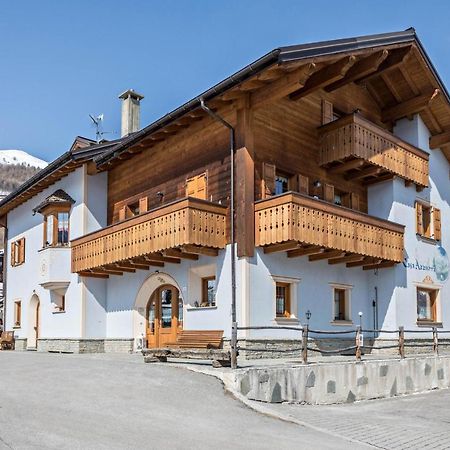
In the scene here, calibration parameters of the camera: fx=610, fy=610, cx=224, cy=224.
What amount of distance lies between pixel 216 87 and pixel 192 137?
2.62 metres

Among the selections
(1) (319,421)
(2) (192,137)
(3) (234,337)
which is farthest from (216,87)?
(1) (319,421)

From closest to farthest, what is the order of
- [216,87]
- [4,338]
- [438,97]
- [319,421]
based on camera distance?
[319,421]
[216,87]
[438,97]
[4,338]

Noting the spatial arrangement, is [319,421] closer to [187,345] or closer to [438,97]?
[187,345]

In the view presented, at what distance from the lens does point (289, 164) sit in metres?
16.5

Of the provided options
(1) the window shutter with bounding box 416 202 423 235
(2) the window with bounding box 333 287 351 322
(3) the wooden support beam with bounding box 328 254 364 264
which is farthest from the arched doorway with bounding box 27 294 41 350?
(1) the window shutter with bounding box 416 202 423 235

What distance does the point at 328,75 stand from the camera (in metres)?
15.8

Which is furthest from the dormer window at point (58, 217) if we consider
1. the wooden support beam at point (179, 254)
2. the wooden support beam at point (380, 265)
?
the wooden support beam at point (380, 265)

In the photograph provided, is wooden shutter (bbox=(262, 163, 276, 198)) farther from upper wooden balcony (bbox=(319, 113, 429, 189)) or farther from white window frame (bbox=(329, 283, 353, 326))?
white window frame (bbox=(329, 283, 353, 326))

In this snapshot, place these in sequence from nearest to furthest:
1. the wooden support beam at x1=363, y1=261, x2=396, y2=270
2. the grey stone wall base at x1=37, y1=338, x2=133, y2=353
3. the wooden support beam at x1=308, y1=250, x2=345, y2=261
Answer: the wooden support beam at x1=308, y1=250, x2=345, y2=261 → the wooden support beam at x1=363, y1=261, x2=396, y2=270 → the grey stone wall base at x1=37, y1=338, x2=133, y2=353

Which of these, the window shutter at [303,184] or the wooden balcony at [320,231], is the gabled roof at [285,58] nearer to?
the wooden balcony at [320,231]

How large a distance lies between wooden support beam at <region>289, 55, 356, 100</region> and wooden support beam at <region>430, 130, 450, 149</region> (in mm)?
7224

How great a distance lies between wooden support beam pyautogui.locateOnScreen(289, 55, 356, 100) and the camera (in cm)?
1549

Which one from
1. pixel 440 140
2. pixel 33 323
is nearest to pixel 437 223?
pixel 440 140

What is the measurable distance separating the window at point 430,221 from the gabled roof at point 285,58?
436cm
